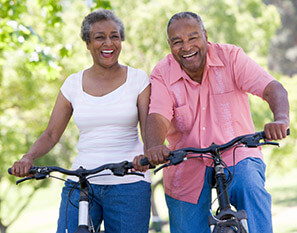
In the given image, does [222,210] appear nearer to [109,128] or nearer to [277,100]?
[277,100]

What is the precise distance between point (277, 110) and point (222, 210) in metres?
0.76

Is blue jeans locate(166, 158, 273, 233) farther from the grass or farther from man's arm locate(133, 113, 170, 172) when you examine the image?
the grass

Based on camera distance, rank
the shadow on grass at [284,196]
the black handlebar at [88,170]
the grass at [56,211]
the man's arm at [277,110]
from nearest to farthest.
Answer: the man's arm at [277,110], the black handlebar at [88,170], the grass at [56,211], the shadow on grass at [284,196]

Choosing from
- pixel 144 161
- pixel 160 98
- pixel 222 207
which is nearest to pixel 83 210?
pixel 144 161

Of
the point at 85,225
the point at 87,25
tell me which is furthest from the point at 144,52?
the point at 85,225

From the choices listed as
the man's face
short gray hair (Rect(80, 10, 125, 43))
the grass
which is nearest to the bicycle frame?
the man's face

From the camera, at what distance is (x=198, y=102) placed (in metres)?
3.63

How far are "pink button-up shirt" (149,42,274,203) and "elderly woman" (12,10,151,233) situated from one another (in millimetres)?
192

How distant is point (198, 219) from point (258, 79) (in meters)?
1.03

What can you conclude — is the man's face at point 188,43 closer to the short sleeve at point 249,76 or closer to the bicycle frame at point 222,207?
the short sleeve at point 249,76

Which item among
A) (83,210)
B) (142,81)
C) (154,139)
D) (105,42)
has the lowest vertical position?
(83,210)

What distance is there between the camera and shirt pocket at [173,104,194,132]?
11.9ft

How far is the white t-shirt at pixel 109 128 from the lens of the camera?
355cm

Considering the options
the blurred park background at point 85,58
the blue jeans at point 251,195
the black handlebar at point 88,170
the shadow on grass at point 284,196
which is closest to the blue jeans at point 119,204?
the black handlebar at point 88,170
